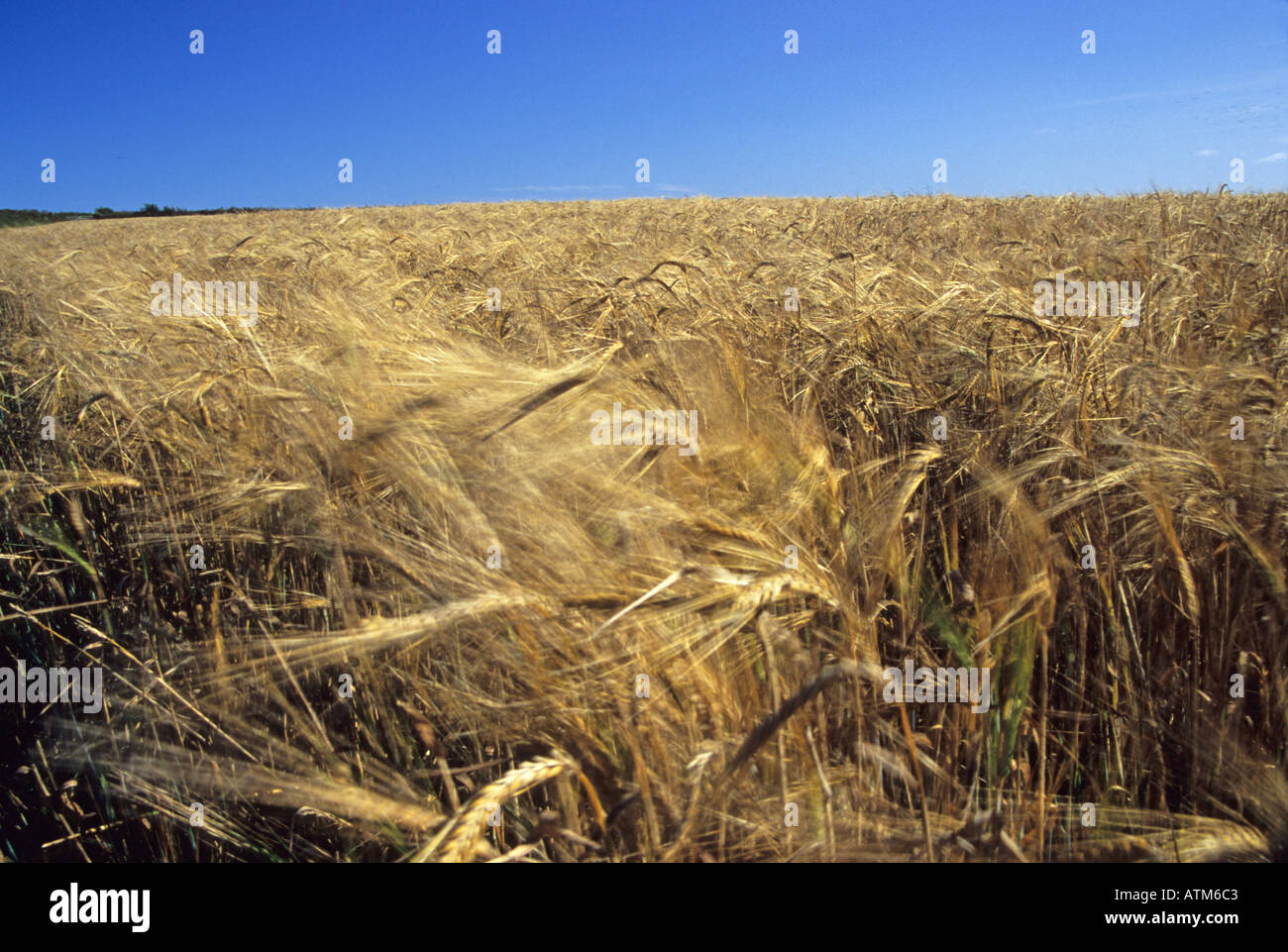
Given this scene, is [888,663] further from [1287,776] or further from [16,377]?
[16,377]

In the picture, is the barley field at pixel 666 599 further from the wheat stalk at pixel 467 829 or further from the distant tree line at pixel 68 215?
the distant tree line at pixel 68 215

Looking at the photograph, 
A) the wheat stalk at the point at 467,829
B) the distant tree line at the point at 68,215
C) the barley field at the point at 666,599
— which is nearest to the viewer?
the wheat stalk at the point at 467,829

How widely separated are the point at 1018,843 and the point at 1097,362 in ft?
3.72

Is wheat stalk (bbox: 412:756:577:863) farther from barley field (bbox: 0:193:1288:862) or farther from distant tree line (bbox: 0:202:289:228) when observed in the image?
distant tree line (bbox: 0:202:289:228)

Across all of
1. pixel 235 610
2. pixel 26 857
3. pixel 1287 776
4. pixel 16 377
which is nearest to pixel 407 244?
pixel 16 377

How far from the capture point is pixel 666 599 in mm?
1015

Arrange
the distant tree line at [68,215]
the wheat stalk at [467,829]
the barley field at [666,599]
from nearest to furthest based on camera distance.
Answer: the wheat stalk at [467,829] → the barley field at [666,599] → the distant tree line at [68,215]

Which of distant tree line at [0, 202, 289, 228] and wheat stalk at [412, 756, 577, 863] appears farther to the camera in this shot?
distant tree line at [0, 202, 289, 228]

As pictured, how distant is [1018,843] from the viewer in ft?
3.49

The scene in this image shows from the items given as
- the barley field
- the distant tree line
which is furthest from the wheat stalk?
the distant tree line

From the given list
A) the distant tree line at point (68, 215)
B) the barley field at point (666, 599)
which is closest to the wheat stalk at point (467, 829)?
the barley field at point (666, 599)

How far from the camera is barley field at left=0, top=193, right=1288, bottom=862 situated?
104cm

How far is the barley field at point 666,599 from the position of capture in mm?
1045

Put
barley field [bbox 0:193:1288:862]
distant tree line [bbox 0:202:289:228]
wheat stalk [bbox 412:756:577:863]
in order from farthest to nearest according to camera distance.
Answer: distant tree line [bbox 0:202:289:228] → barley field [bbox 0:193:1288:862] → wheat stalk [bbox 412:756:577:863]
